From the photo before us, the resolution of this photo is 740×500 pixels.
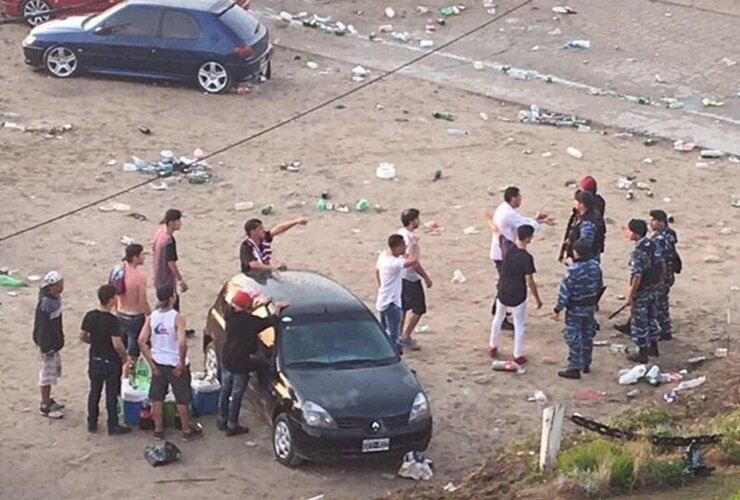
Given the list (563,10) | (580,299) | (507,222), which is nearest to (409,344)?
(507,222)

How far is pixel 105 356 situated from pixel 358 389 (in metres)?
2.44

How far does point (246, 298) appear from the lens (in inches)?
642

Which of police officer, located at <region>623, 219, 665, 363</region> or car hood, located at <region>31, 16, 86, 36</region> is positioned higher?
car hood, located at <region>31, 16, 86, 36</region>

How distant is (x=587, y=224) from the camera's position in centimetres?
1841

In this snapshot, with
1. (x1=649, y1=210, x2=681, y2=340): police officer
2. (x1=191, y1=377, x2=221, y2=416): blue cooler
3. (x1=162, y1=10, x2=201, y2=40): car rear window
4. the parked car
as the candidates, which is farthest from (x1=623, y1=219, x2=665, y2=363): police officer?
(x1=162, y1=10, x2=201, y2=40): car rear window

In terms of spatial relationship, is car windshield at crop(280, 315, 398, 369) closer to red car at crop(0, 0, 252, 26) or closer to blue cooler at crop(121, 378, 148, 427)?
blue cooler at crop(121, 378, 148, 427)

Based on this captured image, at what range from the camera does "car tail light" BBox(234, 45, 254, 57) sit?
2759 centimetres

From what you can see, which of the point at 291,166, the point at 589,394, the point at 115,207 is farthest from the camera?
the point at 291,166

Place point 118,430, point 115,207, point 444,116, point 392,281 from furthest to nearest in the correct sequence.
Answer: point 444,116 < point 115,207 < point 392,281 < point 118,430

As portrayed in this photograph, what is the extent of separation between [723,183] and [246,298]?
10.6 m

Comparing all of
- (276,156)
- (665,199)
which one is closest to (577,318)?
(665,199)

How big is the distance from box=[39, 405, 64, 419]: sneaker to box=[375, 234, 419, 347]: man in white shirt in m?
3.50

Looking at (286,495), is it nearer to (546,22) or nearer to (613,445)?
(613,445)

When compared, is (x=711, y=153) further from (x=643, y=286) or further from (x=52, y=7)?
(x=52, y=7)
